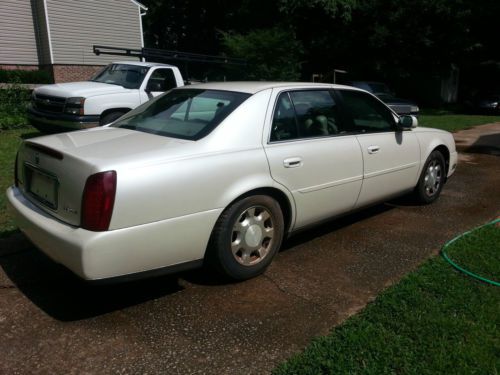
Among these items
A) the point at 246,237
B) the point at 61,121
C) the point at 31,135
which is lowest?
the point at 31,135

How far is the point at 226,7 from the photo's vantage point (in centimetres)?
3309

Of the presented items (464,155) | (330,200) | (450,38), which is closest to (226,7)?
(450,38)

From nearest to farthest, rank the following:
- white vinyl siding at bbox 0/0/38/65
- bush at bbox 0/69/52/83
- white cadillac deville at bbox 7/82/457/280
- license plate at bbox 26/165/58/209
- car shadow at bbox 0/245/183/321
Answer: white cadillac deville at bbox 7/82/457/280, license plate at bbox 26/165/58/209, car shadow at bbox 0/245/183/321, bush at bbox 0/69/52/83, white vinyl siding at bbox 0/0/38/65

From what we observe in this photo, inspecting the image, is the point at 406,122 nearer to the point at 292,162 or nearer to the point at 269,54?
the point at 292,162

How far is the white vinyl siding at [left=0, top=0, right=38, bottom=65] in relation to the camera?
60.3ft

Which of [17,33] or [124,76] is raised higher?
[17,33]

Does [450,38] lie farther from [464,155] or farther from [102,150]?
[102,150]

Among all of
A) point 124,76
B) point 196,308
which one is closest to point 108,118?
point 124,76

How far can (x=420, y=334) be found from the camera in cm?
279

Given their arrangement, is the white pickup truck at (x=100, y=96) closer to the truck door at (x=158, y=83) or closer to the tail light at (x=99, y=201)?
the truck door at (x=158, y=83)

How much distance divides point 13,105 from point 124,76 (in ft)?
12.4

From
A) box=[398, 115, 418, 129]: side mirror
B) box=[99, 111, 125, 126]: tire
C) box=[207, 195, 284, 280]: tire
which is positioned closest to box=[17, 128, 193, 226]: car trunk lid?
box=[207, 195, 284, 280]: tire

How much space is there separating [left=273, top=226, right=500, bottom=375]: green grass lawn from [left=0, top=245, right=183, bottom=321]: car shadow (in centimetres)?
128

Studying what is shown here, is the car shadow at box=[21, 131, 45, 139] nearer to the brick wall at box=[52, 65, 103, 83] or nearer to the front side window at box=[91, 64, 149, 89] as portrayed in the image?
the front side window at box=[91, 64, 149, 89]
